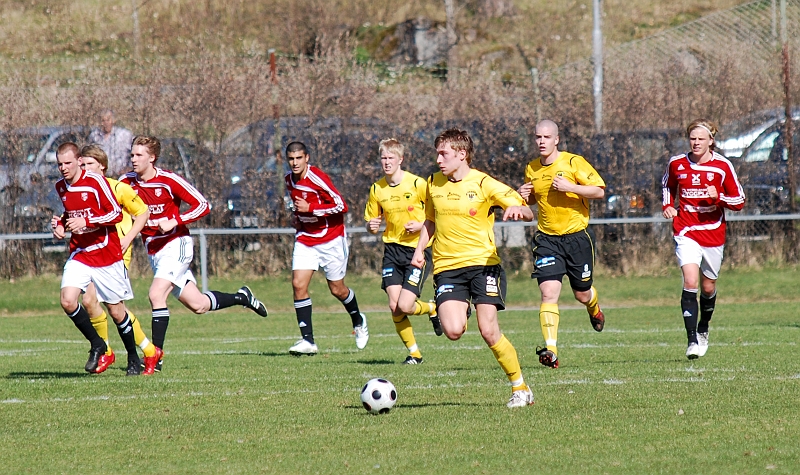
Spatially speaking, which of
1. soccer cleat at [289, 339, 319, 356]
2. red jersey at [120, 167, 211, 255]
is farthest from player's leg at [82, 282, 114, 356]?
soccer cleat at [289, 339, 319, 356]

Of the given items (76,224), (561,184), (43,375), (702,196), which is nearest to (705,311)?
(702,196)

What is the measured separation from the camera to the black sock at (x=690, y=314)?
9672mm

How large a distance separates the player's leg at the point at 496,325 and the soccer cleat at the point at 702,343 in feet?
9.82

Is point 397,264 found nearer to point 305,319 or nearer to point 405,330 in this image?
point 405,330

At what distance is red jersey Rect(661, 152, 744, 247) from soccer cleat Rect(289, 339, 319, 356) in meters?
3.78

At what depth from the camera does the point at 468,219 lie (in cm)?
748

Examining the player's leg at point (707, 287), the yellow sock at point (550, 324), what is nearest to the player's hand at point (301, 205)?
the yellow sock at point (550, 324)

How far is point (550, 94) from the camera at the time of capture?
1870 centimetres

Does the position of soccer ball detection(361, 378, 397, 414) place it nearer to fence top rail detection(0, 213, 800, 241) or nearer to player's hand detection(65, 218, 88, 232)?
player's hand detection(65, 218, 88, 232)

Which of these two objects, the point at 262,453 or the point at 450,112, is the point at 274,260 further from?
the point at 262,453

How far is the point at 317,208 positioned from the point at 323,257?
559 millimetres

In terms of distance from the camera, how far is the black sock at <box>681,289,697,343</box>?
31.7ft

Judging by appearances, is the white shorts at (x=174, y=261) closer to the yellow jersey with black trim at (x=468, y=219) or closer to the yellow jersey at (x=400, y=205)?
the yellow jersey at (x=400, y=205)

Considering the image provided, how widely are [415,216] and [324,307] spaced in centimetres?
645
